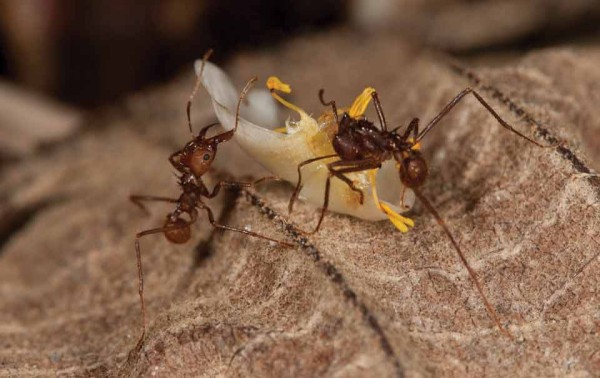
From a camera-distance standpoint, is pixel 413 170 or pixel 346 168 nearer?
pixel 413 170

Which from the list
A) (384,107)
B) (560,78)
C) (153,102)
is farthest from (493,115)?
(153,102)

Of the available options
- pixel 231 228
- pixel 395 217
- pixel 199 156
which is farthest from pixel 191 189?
pixel 395 217

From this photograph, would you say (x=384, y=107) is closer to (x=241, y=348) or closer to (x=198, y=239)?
(x=198, y=239)

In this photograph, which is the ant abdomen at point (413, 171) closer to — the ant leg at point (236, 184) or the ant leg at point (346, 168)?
the ant leg at point (346, 168)

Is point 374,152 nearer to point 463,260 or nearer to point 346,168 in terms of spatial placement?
point 346,168

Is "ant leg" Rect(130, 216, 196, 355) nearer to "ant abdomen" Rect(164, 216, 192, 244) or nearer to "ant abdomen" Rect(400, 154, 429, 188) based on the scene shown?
"ant abdomen" Rect(164, 216, 192, 244)

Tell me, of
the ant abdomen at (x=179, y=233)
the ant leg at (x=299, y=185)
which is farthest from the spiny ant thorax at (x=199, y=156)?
the ant leg at (x=299, y=185)

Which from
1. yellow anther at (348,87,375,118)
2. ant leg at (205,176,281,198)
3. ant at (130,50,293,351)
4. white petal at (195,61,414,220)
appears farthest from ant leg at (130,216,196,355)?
yellow anther at (348,87,375,118)
